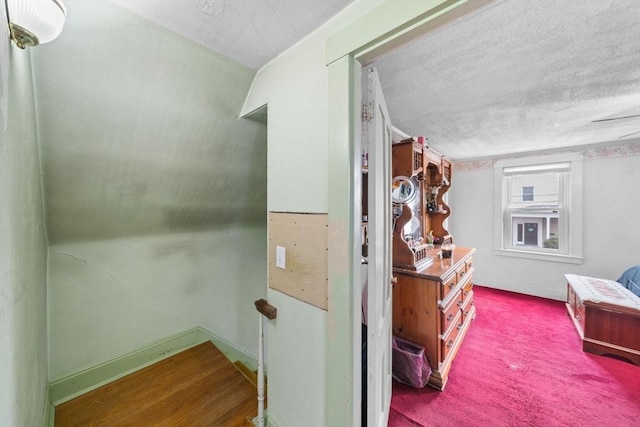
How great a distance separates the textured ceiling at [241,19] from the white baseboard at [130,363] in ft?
7.25

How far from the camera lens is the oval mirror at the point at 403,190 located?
197 cm

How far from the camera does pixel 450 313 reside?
2006 mm

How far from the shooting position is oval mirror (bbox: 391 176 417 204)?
77.7 inches

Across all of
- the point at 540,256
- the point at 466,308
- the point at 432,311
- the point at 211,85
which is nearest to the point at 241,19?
the point at 211,85

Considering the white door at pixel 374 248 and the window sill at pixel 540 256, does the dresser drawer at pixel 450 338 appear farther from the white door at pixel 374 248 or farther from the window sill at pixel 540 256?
the window sill at pixel 540 256

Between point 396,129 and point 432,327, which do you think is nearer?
point 432,327

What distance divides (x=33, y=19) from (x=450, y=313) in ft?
8.82

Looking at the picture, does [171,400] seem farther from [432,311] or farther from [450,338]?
[450,338]

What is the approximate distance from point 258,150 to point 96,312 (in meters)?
1.68

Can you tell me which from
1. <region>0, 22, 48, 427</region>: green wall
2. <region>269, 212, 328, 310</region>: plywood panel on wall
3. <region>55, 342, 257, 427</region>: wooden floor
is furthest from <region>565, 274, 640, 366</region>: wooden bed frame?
<region>0, 22, 48, 427</region>: green wall

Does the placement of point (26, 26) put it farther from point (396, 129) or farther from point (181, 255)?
point (396, 129)

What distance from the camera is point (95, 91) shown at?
1.11 m

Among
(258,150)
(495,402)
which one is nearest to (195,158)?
(258,150)

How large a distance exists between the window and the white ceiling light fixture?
4757 millimetres
